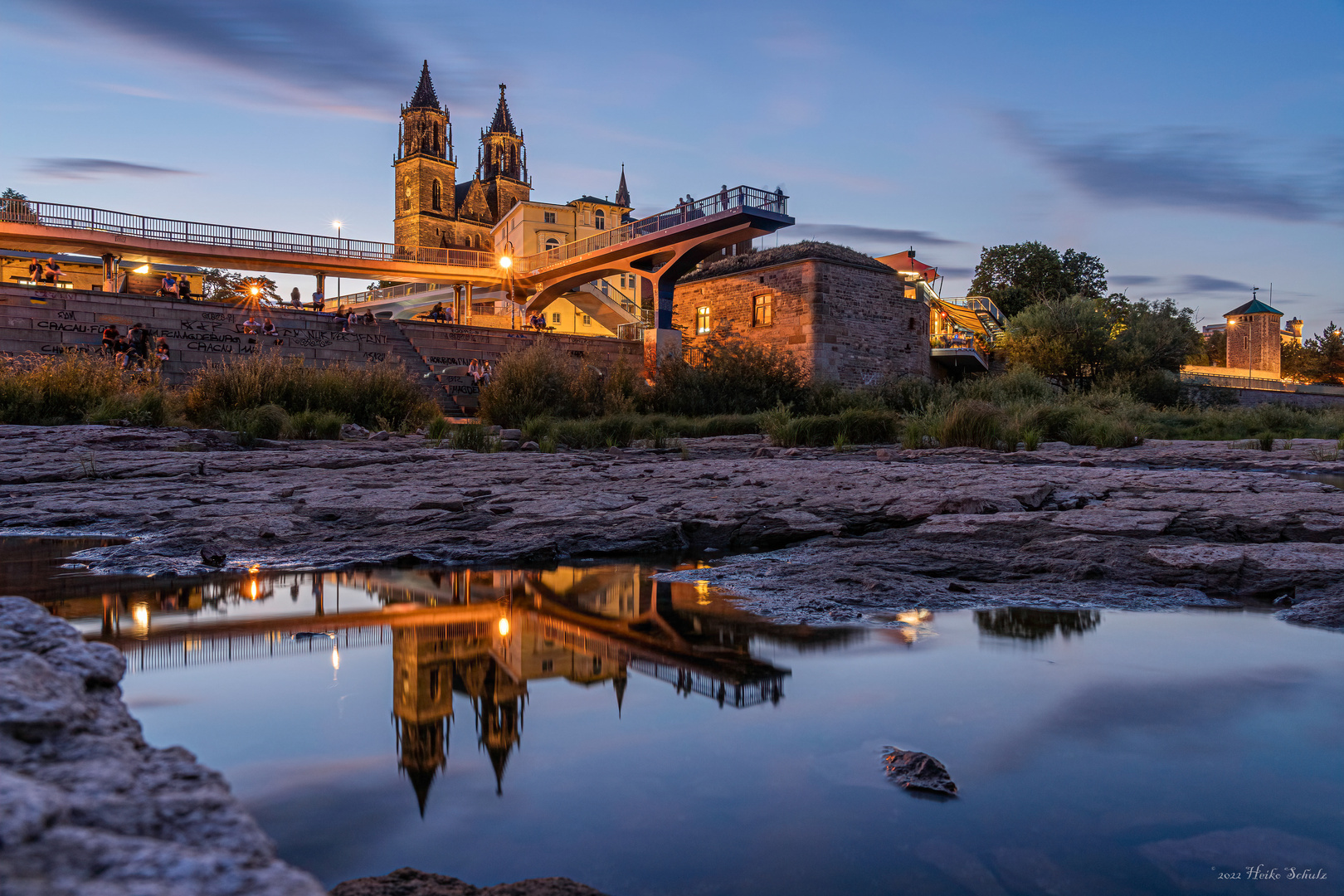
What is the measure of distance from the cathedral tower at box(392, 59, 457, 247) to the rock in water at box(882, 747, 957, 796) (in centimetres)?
8698

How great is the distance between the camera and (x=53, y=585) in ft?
9.62

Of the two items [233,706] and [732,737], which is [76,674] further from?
[732,737]

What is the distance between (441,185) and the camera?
8556cm

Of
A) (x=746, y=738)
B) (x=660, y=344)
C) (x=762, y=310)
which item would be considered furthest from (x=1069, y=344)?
(x=746, y=738)

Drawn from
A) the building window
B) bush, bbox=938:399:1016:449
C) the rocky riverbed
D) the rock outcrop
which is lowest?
the rocky riverbed

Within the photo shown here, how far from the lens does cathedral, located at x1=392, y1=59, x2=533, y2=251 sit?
276 feet

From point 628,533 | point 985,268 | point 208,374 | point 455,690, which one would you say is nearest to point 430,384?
point 208,374

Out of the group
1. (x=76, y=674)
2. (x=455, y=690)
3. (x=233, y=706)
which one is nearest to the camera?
(x=76, y=674)

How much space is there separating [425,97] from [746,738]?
93631 millimetres

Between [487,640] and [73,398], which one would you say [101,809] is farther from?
[73,398]

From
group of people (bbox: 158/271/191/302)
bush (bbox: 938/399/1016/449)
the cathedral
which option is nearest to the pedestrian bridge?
group of people (bbox: 158/271/191/302)

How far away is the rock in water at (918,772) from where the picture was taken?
1.47 metres

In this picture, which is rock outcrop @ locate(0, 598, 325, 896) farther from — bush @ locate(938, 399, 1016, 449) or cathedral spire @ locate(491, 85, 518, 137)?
cathedral spire @ locate(491, 85, 518, 137)

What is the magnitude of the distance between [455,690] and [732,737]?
0.68 m
